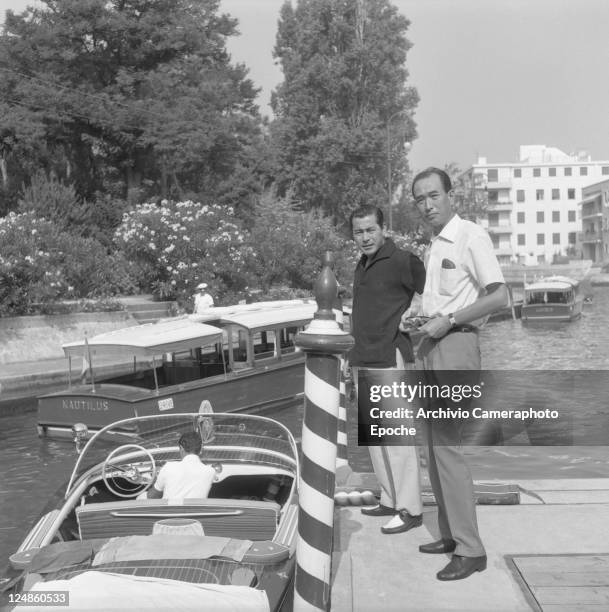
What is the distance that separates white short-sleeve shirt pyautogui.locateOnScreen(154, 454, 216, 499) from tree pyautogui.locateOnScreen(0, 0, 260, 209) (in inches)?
1226

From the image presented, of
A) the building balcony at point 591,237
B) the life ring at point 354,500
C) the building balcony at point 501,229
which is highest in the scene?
the building balcony at point 501,229

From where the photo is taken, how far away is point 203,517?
4684 mm

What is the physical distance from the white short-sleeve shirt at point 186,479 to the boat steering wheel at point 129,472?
22 centimetres

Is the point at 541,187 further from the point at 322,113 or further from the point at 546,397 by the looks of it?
the point at 546,397

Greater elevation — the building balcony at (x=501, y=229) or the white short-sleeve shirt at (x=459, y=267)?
the white short-sleeve shirt at (x=459, y=267)

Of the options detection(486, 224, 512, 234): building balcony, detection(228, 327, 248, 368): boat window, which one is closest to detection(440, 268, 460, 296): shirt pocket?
detection(228, 327, 248, 368): boat window

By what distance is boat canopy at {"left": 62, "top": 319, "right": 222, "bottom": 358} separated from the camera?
1377cm

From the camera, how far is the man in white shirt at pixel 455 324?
4.22 metres

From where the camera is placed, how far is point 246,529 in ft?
15.5

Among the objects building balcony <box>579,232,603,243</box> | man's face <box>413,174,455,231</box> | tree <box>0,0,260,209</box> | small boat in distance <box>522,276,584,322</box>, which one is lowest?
small boat in distance <box>522,276,584,322</box>

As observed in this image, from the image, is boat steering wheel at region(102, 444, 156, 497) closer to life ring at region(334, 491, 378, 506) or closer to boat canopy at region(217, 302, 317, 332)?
life ring at region(334, 491, 378, 506)

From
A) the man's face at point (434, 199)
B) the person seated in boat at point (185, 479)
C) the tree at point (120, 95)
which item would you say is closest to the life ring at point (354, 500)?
the person seated in boat at point (185, 479)

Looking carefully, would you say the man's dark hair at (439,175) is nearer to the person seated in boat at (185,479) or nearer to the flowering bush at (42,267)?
the person seated in boat at (185,479)

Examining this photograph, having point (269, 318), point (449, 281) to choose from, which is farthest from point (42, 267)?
point (449, 281)
